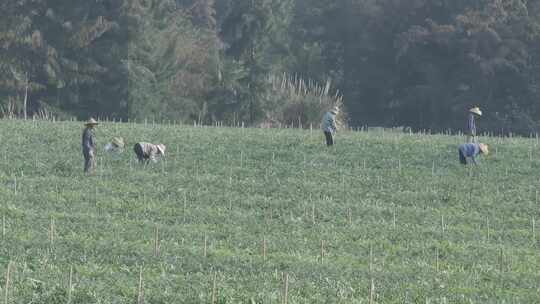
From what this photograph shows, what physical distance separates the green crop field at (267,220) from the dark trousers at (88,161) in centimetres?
37

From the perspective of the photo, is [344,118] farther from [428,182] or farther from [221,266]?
[221,266]

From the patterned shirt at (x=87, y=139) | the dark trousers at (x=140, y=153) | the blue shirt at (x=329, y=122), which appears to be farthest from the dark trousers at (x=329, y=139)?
the patterned shirt at (x=87, y=139)

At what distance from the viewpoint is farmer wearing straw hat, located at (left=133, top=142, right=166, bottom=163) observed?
41.3 m

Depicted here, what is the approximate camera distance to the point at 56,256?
2633 cm

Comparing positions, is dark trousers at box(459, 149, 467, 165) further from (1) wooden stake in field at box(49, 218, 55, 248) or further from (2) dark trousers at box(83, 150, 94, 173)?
(1) wooden stake in field at box(49, 218, 55, 248)

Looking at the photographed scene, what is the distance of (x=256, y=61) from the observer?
7981 cm

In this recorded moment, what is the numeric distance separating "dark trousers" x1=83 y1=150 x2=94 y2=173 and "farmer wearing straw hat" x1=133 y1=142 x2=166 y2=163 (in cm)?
227

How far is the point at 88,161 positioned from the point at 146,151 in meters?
3.10

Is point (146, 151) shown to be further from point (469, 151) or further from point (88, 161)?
point (469, 151)

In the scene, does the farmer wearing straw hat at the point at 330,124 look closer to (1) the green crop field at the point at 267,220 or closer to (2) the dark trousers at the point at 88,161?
(1) the green crop field at the point at 267,220

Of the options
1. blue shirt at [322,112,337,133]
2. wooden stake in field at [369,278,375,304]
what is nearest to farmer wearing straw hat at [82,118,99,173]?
blue shirt at [322,112,337,133]

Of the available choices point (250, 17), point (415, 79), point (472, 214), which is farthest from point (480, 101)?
point (472, 214)

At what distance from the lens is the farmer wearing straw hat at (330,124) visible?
141ft

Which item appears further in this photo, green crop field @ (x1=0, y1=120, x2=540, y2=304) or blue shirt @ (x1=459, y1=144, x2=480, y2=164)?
blue shirt @ (x1=459, y1=144, x2=480, y2=164)
